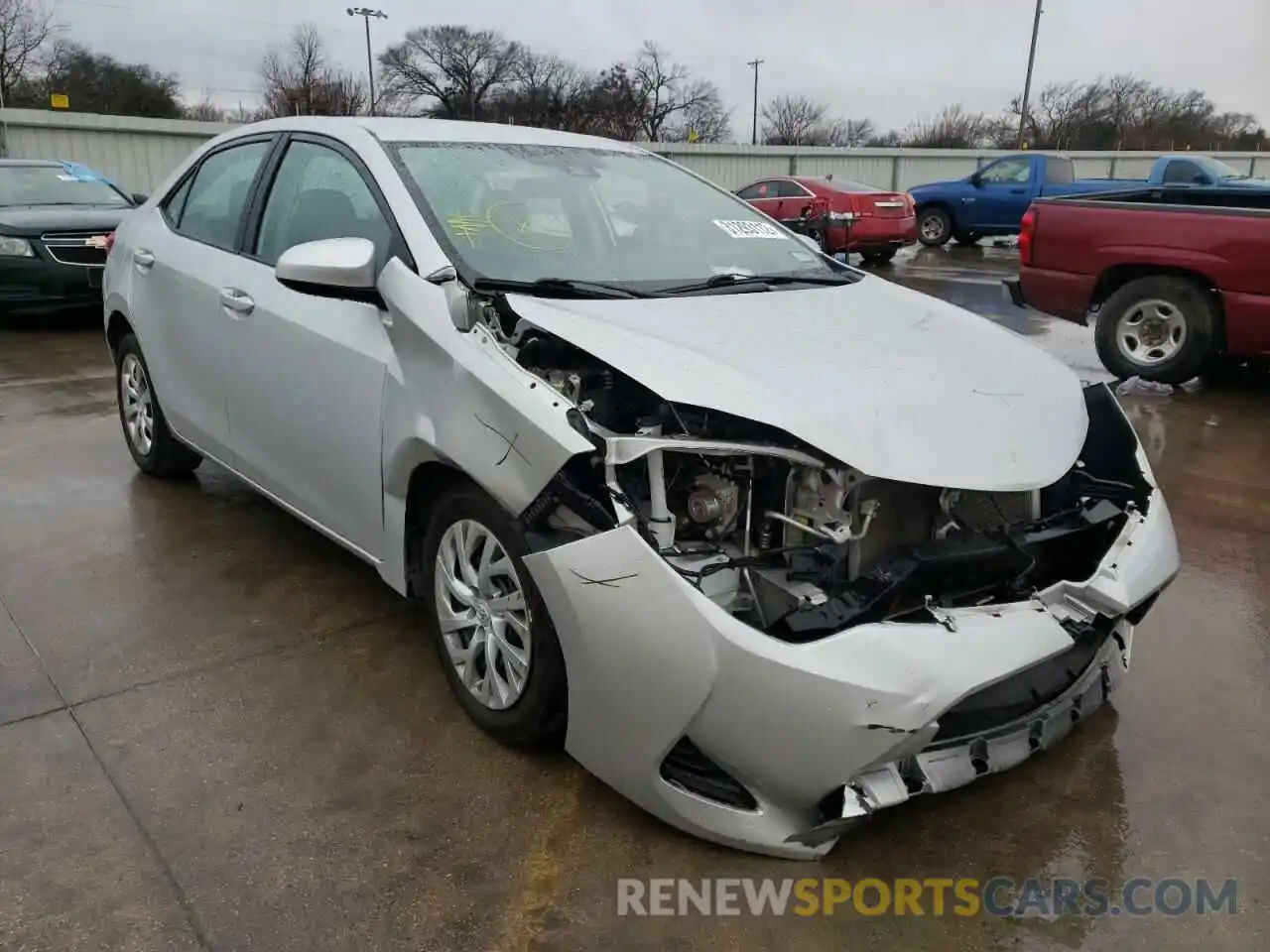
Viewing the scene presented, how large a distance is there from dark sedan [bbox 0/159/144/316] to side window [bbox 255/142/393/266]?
230 inches

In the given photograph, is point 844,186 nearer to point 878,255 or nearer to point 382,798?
point 878,255

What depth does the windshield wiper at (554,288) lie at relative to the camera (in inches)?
110

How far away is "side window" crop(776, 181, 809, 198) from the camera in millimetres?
15527

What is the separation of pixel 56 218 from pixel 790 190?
10412 mm

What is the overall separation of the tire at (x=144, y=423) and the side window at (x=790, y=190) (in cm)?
1231

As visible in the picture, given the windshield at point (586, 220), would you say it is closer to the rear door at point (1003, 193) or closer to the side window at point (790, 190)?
the side window at point (790, 190)

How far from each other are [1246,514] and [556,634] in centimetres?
381

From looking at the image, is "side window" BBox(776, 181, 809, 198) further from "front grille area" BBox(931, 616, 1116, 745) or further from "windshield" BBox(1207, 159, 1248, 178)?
"front grille area" BBox(931, 616, 1116, 745)

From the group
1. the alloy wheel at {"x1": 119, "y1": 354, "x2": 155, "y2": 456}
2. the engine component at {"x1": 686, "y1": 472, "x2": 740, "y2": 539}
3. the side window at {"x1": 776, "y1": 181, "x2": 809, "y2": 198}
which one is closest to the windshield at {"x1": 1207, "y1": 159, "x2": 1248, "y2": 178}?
the side window at {"x1": 776, "y1": 181, "x2": 809, "y2": 198}

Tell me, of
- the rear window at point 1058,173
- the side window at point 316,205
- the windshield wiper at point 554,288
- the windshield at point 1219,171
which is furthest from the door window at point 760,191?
the windshield wiper at point 554,288

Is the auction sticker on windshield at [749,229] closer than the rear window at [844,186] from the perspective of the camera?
Yes

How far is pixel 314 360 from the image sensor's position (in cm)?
317

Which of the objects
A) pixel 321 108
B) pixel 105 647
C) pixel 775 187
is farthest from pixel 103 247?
pixel 321 108

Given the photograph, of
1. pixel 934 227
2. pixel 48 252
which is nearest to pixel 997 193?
pixel 934 227
